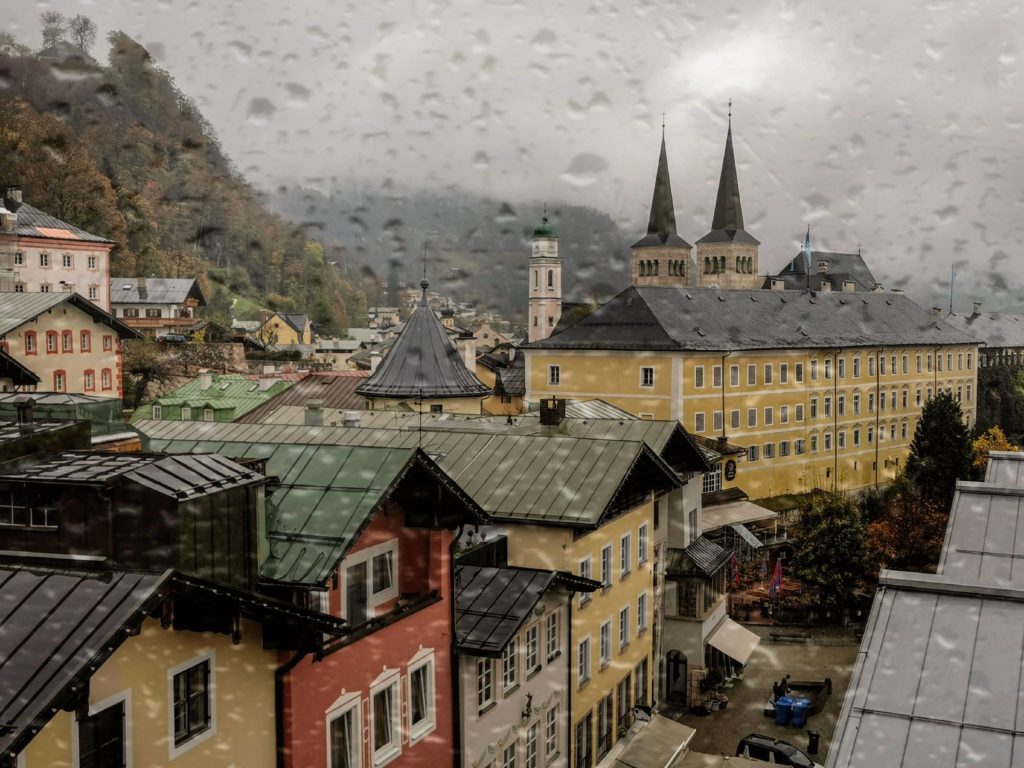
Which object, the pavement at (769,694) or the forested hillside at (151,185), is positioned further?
the forested hillside at (151,185)

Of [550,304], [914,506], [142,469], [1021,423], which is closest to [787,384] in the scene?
[914,506]

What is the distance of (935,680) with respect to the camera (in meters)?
5.10

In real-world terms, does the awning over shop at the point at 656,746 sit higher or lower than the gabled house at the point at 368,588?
lower

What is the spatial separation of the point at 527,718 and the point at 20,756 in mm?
6205

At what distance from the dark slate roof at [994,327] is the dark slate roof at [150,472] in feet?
199

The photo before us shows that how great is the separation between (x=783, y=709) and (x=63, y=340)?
1686 cm

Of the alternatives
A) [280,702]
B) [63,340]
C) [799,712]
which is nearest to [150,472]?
[280,702]

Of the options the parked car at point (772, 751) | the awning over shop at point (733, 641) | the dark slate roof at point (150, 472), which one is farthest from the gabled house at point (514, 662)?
the awning over shop at point (733, 641)

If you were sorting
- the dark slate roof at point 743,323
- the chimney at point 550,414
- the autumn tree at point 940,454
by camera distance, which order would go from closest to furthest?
the chimney at point 550,414 → the autumn tree at point 940,454 → the dark slate roof at point 743,323

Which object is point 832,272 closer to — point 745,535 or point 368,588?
point 745,535

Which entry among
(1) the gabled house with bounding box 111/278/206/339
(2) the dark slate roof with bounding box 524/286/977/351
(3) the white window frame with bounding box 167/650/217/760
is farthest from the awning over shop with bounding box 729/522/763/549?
(1) the gabled house with bounding box 111/278/206/339

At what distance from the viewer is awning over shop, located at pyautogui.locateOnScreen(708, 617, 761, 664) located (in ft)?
63.3

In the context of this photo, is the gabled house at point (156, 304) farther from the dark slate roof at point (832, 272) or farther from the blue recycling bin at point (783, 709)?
the dark slate roof at point (832, 272)

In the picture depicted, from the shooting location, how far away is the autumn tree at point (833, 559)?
81.5ft
